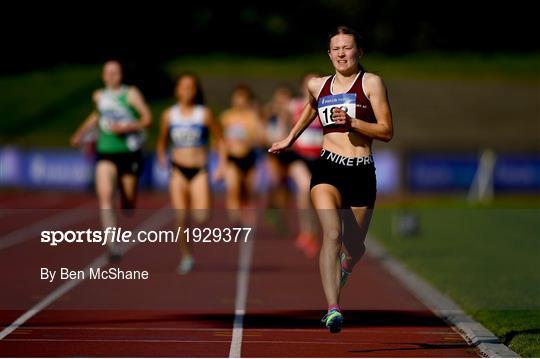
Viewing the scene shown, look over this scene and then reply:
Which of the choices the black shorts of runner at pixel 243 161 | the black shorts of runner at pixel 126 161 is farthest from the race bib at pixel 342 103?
the black shorts of runner at pixel 243 161

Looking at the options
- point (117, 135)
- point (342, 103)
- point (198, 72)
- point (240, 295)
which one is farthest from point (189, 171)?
point (198, 72)

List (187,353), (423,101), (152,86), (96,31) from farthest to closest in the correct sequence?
1. (423,101)
2. (152,86)
3. (96,31)
4. (187,353)

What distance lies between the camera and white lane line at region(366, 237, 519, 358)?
30.4 ft

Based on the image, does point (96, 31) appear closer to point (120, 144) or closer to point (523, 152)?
point (523, 152)

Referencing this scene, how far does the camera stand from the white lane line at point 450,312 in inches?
365

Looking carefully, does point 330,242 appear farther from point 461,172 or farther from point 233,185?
point 461,172

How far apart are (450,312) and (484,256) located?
727cm

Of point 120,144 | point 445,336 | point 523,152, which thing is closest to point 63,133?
point 523,152

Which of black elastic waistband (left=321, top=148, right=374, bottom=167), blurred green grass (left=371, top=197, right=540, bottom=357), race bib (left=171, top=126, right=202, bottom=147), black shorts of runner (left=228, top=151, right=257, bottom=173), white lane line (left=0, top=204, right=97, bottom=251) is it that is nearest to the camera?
A: black elastic waistband (left=321, top=148, right=374, bottom=167)

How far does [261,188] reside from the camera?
36219mm

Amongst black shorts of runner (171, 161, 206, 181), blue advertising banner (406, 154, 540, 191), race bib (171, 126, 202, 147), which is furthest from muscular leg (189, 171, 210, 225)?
blue advertising banner (406, 154, 540, 191)

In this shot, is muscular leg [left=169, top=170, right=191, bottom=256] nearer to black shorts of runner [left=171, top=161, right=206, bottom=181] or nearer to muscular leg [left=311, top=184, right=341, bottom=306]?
black shorts of runner [left=171, top=161, right=206, bottom=181]

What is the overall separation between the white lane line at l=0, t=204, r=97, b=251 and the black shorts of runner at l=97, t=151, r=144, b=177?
15.8 ft

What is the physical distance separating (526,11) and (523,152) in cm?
4379
